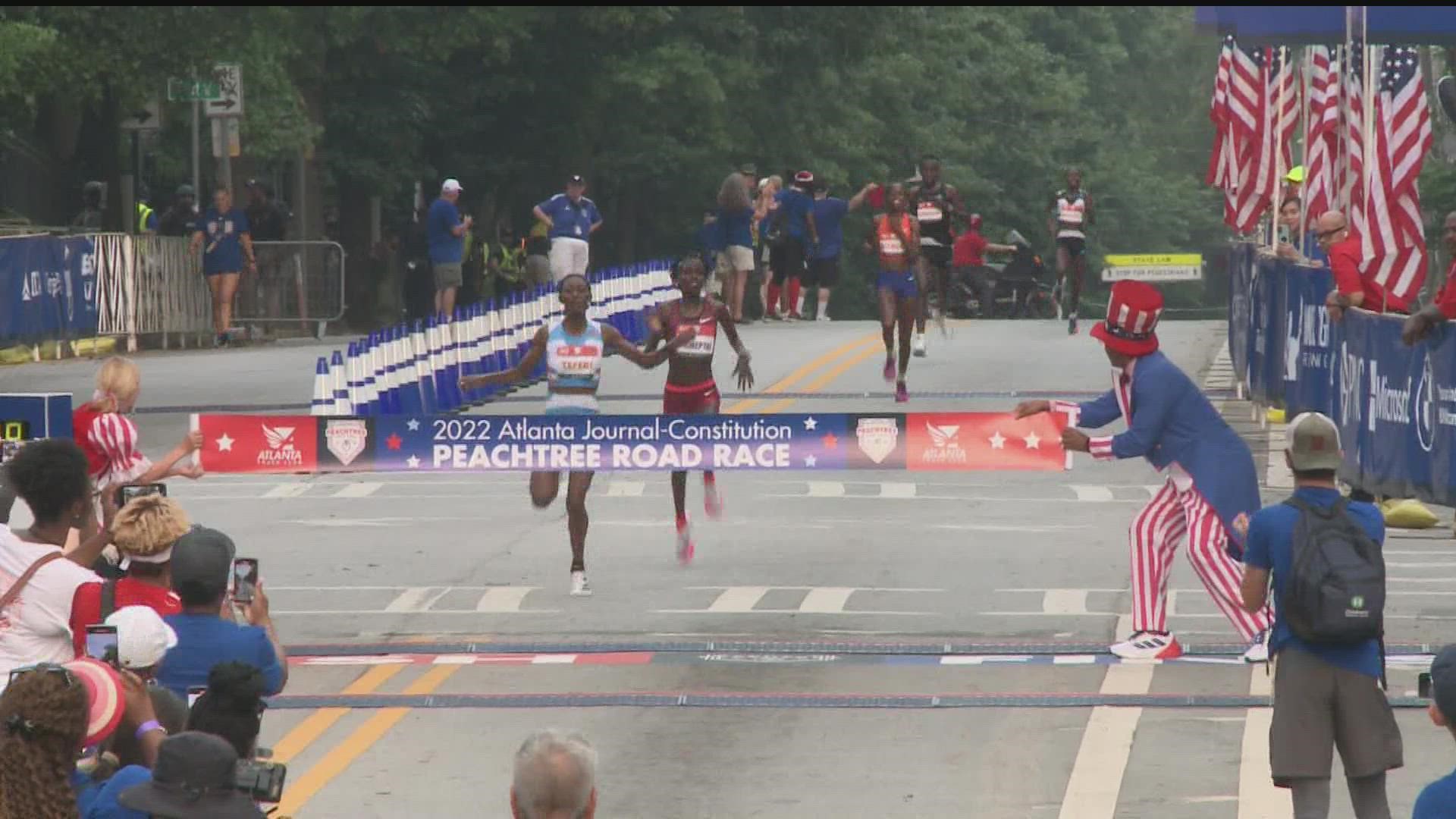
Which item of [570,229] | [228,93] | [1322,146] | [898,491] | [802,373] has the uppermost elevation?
[228,93]

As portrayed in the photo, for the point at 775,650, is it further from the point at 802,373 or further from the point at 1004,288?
the point at 1004,288

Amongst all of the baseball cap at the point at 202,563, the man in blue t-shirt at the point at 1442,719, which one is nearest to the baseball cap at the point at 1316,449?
the man in blue t-shirt at the point at 1442,719

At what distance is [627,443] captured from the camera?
16219 mm

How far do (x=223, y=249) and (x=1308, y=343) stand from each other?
58.1 feet

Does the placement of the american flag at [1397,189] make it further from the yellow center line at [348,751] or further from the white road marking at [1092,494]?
the yellow center line at [348,751]

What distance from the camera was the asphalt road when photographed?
11602 mm

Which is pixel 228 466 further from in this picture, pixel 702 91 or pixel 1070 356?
pixel 702 91

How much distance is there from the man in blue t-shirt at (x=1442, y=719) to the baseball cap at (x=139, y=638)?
11.4 feet

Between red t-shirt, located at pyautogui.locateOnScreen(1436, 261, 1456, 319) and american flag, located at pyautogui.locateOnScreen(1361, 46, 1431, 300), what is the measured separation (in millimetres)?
3551

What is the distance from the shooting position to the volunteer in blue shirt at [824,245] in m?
40.5

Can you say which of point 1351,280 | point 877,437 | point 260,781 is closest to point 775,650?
point 877,437

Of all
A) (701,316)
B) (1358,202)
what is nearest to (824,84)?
(1358,202)

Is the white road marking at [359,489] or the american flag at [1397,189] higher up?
the american flag at [1397,189]

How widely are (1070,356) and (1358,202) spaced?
1021 cm
